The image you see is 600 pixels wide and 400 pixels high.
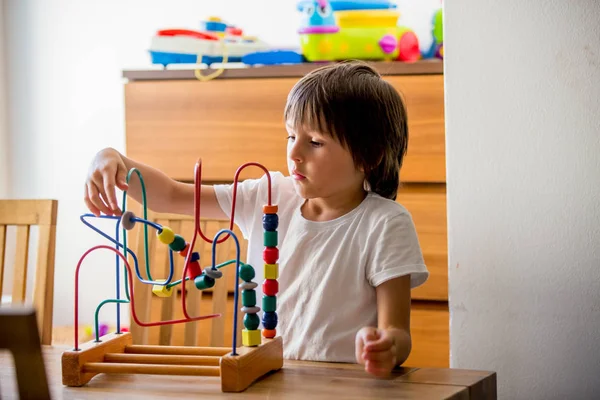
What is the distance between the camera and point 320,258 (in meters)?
1.31

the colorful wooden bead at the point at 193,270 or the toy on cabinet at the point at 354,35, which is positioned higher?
the toy on cabinet at the point at 354,35

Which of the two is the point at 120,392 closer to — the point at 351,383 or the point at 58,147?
the point at 351,383

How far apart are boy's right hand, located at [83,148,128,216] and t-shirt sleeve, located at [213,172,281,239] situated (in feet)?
0.95

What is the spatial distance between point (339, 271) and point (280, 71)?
1426mm

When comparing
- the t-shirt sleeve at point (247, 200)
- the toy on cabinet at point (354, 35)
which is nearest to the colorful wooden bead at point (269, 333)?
the t-shirt sleeve at point (247, 200)

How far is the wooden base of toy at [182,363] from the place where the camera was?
40.5 inches

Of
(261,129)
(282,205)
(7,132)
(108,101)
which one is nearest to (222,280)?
(282,205)

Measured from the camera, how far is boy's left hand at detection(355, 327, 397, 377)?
1014 millimetres

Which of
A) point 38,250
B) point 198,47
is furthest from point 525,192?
point 198,47

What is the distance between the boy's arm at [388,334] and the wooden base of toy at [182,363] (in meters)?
0.14

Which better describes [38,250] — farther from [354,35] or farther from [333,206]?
[354,35]

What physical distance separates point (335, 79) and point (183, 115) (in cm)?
149

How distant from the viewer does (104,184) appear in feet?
3.85

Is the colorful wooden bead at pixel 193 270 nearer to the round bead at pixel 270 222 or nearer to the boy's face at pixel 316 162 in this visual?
the round bead at pixel 270 222
